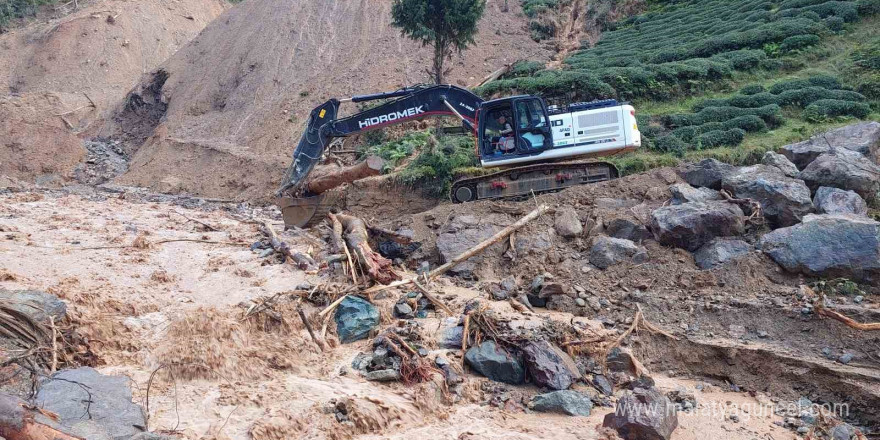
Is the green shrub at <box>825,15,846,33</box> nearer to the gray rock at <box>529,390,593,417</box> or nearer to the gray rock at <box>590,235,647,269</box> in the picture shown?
the gray rock at <box>590,235,647,269</box>

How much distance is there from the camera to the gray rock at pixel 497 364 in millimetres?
7051

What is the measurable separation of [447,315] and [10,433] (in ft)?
16.7

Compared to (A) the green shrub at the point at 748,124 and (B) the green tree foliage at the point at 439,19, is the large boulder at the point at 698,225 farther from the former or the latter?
(B) the green tree foliage at the point at 439,19

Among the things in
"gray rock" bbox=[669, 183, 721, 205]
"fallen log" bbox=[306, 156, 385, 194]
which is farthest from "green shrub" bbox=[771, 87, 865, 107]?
"fallen log" bbox=[306, 156, 385, 194]

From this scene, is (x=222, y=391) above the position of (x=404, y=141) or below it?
below

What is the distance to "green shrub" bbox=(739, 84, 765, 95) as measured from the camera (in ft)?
63.1

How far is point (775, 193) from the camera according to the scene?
9.81 metres

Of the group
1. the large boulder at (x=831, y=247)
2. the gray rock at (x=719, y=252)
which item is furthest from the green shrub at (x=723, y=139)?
the large boulder at (x=831, y=247)

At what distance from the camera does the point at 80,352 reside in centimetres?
648

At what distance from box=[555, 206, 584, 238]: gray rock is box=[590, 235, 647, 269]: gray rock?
702mm

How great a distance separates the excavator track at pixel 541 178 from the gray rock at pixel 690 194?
1832 mm

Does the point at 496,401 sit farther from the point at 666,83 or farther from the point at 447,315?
the point at 666,83

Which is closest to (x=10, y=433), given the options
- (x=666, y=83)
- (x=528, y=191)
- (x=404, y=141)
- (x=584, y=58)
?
(x=528, y=191)

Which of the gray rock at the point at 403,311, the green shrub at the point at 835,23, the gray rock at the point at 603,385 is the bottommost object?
the gray rock at the point at 603,385
